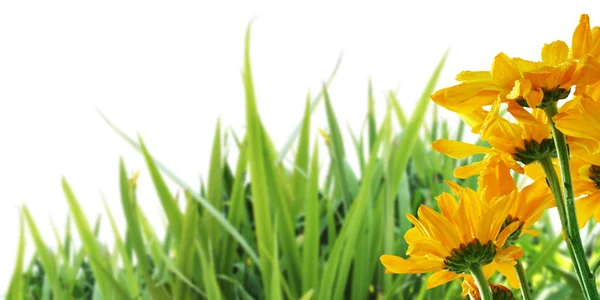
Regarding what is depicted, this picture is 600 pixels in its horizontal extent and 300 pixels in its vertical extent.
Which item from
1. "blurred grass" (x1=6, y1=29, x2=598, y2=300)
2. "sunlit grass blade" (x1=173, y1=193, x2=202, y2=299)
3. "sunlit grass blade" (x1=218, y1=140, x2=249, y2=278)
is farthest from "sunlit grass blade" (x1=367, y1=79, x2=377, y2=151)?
"sunlit grass blade" (x1=173, y1=193, x2=202, y2=299)

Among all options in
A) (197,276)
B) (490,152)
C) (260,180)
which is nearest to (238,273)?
(197,276)

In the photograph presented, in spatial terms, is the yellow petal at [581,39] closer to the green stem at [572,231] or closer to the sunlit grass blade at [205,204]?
the green stem at [572,231]

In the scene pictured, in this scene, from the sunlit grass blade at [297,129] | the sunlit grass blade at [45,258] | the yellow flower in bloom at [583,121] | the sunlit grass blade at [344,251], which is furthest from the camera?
the sunlit grass blade at [45,258]

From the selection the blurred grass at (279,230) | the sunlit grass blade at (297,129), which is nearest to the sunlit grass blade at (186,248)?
the blurred grass at (279,230)

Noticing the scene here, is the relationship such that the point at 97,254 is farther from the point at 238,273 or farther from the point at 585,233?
the point at 585,233

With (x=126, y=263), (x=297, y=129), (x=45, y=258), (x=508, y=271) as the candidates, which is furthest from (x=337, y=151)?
(x=508, y=271)
